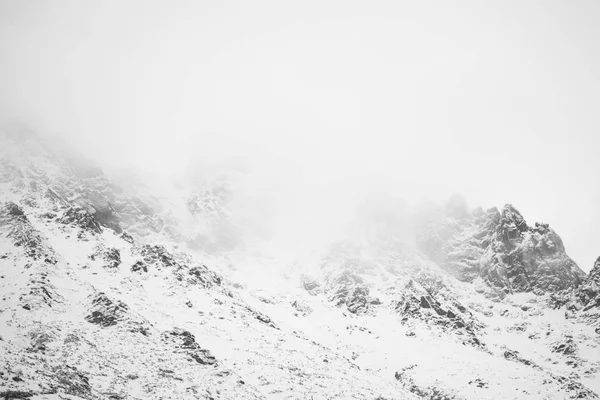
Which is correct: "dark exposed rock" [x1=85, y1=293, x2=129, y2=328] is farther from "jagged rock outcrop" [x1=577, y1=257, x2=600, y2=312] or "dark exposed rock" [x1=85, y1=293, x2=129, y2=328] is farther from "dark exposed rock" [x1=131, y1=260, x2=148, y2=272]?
"jagged rock outcrop" [x1=577, y1=257, x2=600, y2=312]

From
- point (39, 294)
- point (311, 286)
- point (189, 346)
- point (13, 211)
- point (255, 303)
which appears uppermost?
point (311, 286)

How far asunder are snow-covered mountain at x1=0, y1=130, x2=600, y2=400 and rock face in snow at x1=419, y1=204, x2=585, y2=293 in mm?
436

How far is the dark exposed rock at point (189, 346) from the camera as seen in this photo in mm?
33406

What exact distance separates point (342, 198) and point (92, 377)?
4935 inches

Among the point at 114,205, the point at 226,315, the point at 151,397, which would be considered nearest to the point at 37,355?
the point at 151,397

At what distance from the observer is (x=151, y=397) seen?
1007 inches

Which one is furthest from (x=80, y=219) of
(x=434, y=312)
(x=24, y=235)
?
(x=434, y=312)

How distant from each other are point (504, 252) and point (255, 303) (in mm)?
70634

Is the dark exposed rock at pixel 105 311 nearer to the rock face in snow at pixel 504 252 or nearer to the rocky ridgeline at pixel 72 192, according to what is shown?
the rocky ridgeline at pixel 72 192

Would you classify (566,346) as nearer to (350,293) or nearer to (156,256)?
(350,293)

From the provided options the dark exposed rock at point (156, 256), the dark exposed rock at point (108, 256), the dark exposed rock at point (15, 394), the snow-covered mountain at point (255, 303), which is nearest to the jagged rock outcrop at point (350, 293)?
the snow-covered mountain at point (255, 303)

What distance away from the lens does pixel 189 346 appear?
35.5 metres

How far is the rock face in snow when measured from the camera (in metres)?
92.6

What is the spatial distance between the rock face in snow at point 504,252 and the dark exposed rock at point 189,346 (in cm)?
8490
